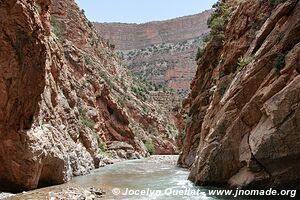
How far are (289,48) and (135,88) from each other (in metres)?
54.2

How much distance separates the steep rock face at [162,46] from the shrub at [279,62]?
10340 cm

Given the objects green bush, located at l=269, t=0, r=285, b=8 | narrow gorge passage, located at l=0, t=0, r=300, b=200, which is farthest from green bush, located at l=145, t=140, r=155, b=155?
green bush, located at l=269, t=0, r=285, b=8

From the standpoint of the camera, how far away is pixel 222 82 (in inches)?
715

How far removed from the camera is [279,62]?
12398 millimetres

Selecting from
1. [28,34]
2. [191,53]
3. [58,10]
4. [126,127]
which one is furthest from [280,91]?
[191,53]

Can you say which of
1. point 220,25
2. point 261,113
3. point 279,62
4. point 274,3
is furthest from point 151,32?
point 279,62

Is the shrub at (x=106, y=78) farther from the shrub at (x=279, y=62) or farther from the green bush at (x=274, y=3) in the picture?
the shrub at (x=279, y=62)

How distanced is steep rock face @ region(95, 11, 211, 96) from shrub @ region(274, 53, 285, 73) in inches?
4071

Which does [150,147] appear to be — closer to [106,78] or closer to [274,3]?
[106,78]

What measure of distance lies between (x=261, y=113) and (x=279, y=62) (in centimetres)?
179

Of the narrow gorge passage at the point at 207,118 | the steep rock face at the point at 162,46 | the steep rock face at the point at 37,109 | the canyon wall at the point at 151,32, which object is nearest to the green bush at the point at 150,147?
the steep rock face at the point at 37,109

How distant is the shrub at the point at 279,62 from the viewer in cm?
1234

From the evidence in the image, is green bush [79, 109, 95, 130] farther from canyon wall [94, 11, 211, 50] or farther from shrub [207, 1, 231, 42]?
canyon wall [94, 11, 211, 50]

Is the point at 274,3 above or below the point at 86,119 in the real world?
above
